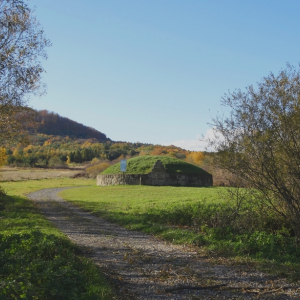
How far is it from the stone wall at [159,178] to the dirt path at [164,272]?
32529 millimetres

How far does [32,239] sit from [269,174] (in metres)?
6.69

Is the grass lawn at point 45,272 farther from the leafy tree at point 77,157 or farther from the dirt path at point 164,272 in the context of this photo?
the leafy tree at point 77,157

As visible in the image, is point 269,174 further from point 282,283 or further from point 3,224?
point 3,224

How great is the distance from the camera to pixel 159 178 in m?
43.1

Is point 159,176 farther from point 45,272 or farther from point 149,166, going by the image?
point 45,272

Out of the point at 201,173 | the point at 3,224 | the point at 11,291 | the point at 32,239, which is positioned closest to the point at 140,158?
the point at 201,173

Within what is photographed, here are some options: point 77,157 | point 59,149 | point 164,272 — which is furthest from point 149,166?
point 59,149

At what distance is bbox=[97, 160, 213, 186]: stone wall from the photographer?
42.9m

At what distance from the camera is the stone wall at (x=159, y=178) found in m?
42.9

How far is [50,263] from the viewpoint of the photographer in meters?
5.88

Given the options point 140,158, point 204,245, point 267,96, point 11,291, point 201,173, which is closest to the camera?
point 11,291

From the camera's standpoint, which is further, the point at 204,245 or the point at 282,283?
the point at 204,245

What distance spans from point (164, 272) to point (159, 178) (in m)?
36.6

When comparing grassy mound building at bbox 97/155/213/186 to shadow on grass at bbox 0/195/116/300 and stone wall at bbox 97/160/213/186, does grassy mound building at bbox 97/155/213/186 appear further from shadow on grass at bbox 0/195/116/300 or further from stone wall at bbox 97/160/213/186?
shadow on grass at bbox 0/195/116/300
